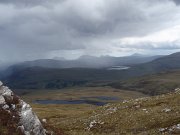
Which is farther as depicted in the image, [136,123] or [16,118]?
[136,123]

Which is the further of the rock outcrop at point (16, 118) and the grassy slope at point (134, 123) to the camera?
the grassy slope at point (134, 123)

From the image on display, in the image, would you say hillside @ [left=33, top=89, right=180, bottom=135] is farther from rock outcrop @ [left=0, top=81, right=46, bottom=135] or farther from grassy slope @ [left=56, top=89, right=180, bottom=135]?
rock outcrop @ [left=0, top=81, right=46, bottom=135]

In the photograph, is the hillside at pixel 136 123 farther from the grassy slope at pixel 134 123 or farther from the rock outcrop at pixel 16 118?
the rock outcrop at pixel 16 118

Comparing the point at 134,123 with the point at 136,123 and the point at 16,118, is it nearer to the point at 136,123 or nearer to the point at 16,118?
the point at 136,123

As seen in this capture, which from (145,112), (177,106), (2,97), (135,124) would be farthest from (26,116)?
(177,106)

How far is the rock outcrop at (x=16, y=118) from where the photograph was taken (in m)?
27.7

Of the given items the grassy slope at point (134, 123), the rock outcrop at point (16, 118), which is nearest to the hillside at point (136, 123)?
the grassy slope at point (134, 123)

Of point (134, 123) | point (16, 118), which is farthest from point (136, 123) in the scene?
point (16, 118)

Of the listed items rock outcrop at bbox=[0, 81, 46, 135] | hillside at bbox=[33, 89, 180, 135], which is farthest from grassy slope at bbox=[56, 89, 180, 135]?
rock outcrop at bbox=[0, 81, 46, 135]

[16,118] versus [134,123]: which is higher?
[16,118]

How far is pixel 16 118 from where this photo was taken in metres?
29.0

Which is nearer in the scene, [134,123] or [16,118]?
[16,118]

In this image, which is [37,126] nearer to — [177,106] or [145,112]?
[145,112]

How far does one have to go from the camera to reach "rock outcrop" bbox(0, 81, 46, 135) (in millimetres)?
27688
